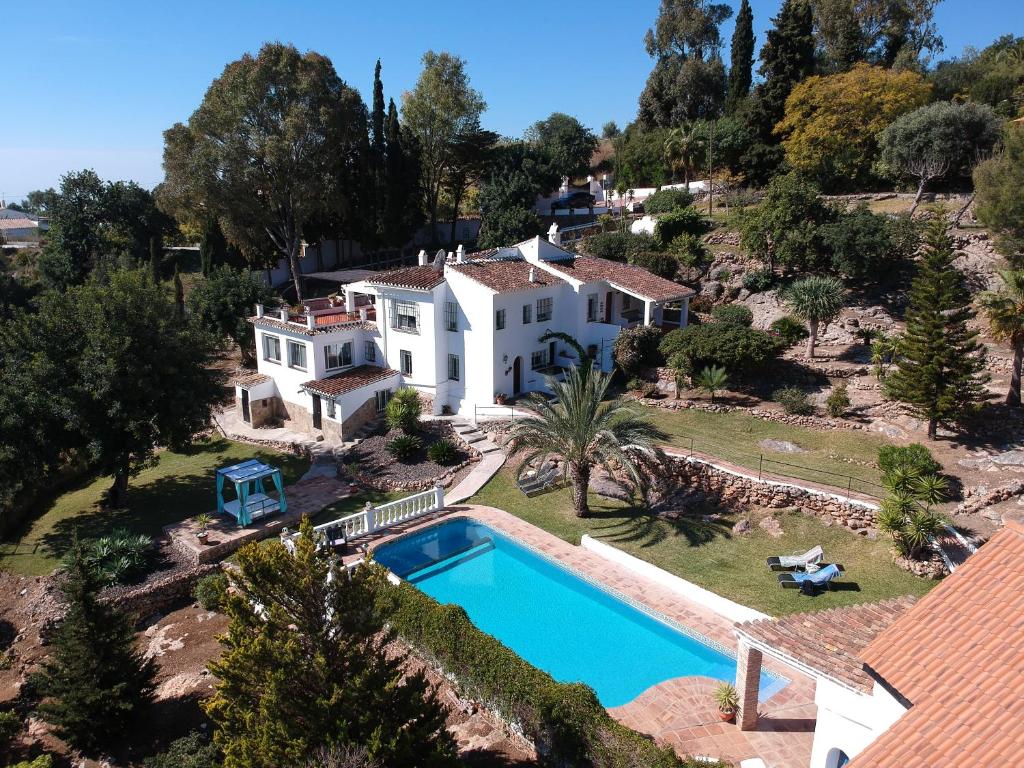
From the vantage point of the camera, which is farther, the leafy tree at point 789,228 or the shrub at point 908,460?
the leafy tree at point 789,228

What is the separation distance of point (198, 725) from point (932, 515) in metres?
21.4

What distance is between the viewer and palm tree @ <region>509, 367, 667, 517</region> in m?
23.9

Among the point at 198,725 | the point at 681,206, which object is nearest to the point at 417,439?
the point at 198,725

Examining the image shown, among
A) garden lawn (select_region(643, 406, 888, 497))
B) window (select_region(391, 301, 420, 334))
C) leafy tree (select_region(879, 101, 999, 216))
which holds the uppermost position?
leafy tree (select_region(879, 101, 999, 216))

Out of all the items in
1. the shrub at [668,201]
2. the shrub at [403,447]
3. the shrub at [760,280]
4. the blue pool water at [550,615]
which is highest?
the shrub at [668,201]

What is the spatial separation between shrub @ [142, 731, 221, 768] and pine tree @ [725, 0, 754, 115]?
68.3 meters

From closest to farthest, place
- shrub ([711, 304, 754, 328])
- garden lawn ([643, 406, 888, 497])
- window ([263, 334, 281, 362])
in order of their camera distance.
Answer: garden lawn ([643, 406, 888, 497]) < window ([263, 334, 281, 362]) < shrub ([711, 304, 754, 328])

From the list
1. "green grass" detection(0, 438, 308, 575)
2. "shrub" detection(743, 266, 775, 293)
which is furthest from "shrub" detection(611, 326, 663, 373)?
"green grass" detection(0, 438, 308, 575)

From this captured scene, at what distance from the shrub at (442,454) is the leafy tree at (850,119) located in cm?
3974

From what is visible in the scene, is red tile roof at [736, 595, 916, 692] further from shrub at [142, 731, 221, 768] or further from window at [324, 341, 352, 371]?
window at [324, 341, 352, 371]

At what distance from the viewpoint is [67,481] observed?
108 feet

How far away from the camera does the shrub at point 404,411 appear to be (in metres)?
32.2

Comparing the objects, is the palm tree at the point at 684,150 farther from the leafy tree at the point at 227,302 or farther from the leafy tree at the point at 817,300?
the leafy tree at the point at 227,302

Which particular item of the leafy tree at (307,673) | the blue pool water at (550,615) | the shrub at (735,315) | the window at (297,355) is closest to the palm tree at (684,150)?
the shrub at (735,315)
